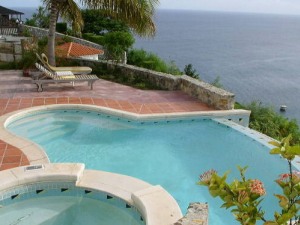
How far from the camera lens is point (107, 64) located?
14547mm

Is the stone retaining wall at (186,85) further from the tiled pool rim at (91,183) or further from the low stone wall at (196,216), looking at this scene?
the low stone wall at (196,216)

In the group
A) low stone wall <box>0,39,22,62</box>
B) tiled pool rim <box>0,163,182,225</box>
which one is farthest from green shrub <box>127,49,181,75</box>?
tiled pool rim <box>0,163,182,225</box>

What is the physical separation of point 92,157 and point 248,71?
207 ft

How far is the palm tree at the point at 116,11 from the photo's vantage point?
12562 mm

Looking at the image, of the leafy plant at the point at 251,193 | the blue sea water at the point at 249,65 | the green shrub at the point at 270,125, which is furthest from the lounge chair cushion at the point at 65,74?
the blue sea water at the point at 249,65

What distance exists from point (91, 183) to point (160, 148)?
2.84 m

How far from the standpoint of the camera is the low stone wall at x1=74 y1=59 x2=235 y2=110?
35.3 feet

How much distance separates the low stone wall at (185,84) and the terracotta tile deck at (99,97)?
26 centimetres

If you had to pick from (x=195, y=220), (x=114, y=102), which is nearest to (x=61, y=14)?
(x=114, y=102)

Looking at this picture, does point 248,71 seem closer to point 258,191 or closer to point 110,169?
point 110,169

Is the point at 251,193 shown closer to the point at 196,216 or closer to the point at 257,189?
the point at 257,189

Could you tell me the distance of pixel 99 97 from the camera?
11547 mm

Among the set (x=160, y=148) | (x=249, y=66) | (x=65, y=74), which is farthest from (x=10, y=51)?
(x=249, y=66)

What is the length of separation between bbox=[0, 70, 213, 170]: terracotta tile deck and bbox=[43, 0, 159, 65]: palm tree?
1.87 metres
